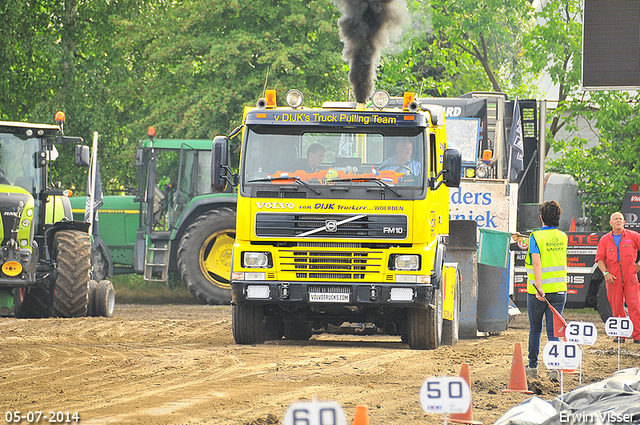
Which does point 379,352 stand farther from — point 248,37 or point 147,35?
point 147,35

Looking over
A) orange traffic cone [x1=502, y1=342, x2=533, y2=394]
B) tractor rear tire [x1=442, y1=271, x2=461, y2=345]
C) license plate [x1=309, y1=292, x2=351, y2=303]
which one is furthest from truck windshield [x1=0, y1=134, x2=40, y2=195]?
orange traffic cone [x1=502, y1=342, x2=533, y2=394]

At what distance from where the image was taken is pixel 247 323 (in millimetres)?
11664

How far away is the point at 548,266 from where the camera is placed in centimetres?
970

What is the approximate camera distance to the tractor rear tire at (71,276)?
1455cm

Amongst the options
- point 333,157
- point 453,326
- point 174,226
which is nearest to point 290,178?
point 333,157

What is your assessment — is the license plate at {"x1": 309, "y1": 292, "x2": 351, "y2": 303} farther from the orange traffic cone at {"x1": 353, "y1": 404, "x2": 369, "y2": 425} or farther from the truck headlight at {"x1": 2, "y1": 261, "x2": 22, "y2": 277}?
the orange traffic cone at {"x1": 353, "y1": 404, "x2": 369, "y2": 425}

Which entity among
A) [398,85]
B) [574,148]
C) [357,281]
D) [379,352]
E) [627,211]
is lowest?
[379,352]

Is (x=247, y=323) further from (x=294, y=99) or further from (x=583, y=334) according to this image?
(x=583, y=334)

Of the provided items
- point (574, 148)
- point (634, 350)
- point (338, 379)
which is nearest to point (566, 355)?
point (338, 379)

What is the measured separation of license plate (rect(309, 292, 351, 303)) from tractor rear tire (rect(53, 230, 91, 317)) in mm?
5160

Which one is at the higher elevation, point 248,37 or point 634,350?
point 248,37

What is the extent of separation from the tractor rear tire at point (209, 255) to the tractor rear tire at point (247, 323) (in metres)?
6.12

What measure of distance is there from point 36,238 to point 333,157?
632cm

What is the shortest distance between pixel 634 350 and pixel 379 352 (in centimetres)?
336
